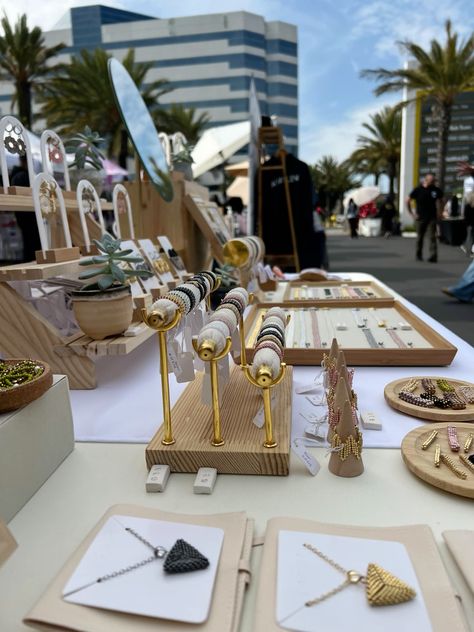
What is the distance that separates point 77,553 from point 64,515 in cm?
12

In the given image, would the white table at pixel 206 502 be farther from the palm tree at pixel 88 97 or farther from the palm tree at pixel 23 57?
the palm tree at pixel 88 97

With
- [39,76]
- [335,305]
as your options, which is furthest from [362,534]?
[39,76]

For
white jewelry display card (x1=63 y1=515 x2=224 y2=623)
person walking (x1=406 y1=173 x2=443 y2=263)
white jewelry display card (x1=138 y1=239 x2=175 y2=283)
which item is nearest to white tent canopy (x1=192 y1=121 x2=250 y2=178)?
person walking (x1=406 y1=173 x2=443 y2=263)

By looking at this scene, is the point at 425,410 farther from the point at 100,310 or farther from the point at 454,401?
the point at 100,310

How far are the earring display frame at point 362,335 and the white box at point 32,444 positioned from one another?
1.67 feet

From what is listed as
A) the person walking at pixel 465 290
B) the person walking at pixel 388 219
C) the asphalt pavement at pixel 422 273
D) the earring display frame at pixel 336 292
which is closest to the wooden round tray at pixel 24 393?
the earring display frame at pixel 336 292

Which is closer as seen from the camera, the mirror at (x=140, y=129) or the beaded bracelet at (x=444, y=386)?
the beaded bracelet at (x=444, y=386)

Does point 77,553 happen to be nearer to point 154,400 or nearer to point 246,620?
point 246,620

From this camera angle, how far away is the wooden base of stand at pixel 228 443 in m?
0.75

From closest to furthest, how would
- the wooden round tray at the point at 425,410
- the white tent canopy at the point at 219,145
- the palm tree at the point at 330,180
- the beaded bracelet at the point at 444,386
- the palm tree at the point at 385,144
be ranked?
the wooden round tray at the point at 425,410
the beaded bracelet at the point at 444,386
the white tent canopy at the point at 219,145
the palm tree at the point at 385,144
the palm tree at the point at 330,180

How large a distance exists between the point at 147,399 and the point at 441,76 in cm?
1238

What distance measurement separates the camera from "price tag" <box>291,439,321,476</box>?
0.75 metres

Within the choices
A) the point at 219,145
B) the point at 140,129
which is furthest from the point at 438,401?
the point at 219,145

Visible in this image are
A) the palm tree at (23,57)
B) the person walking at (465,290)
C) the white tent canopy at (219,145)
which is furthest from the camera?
the palm tree at (23,57)
